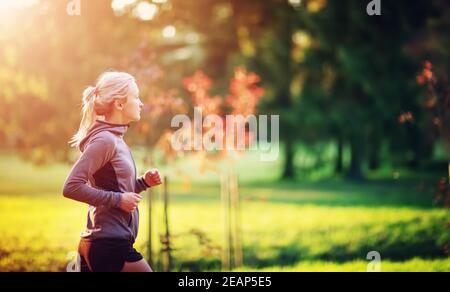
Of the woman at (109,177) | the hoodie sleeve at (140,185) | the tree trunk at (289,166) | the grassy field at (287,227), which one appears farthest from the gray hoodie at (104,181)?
the tree trunk at (289,166)

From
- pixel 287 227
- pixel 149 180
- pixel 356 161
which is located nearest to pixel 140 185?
pixel 149 180

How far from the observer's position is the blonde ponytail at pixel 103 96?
4195 millimetres

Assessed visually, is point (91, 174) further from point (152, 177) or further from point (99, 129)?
point (152, 177)

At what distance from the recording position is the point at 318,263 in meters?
8.59

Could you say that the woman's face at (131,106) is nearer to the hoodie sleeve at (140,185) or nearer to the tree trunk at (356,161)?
the hoodie sleeve at (140,185)

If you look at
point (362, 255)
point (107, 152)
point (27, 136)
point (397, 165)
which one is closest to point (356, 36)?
point (397, 165)

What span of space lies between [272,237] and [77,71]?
6.77 meters

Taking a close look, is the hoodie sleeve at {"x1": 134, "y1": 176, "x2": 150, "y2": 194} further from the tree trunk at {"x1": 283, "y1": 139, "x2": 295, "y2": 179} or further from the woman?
the tree trunk at {"x1": 283, "y1": 139, "x2": 295, "y2": 179}

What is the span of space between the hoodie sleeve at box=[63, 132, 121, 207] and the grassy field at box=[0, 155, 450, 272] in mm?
3281

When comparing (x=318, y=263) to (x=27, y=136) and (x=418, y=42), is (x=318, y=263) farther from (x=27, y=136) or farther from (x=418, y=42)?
(x=27, y=136)

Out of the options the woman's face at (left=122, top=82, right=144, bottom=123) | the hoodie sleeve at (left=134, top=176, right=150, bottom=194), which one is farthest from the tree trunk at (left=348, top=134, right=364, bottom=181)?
the woman's face at (left=122, top=82, right=144, bottom=123)

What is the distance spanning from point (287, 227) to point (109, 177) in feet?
28.0

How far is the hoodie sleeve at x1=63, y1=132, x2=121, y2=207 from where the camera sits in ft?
13.1

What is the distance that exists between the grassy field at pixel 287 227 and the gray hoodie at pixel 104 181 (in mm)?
3102
